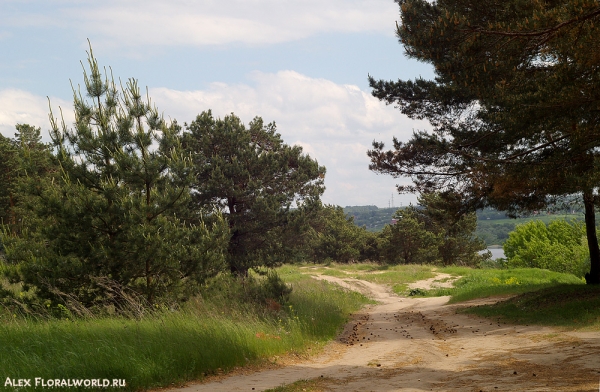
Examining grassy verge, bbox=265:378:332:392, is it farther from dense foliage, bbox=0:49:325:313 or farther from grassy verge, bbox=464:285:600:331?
grassy verge, bbox=464:285:600:331

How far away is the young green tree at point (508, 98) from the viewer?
984 cm

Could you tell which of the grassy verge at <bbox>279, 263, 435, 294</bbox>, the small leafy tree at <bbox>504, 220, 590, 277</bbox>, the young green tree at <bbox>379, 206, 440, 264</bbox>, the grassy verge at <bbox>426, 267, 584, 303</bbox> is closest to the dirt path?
the grassy verge at <bbox>426, 267, 584, 303</bbox>

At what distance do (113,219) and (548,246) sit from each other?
41335 millimetres

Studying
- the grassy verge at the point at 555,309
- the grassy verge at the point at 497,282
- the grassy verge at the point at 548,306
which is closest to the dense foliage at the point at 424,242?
the grassy verge at the point at 497,282

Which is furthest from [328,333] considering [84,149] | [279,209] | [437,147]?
[279,209]

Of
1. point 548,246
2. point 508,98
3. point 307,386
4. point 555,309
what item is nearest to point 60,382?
point 307,386

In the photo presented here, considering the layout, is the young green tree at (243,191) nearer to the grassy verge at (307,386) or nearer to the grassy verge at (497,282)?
the grassy verge at (497,282)

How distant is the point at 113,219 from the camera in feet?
42.4

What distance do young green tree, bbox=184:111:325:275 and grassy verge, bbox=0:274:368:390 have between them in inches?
535

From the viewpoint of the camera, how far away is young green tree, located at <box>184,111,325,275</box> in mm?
25969

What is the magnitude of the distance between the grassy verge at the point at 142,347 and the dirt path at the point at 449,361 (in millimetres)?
641

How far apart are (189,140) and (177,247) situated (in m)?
13.8

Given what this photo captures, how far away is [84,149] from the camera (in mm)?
13305

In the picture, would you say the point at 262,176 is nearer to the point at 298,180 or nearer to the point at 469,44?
the point at 298,180
